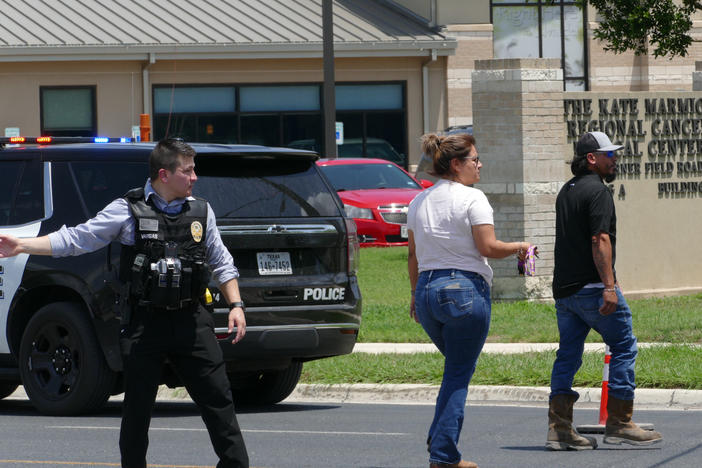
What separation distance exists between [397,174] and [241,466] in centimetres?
1873

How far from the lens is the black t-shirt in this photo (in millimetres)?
8375

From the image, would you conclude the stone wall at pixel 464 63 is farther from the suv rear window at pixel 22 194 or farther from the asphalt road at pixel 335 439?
the suv rear window at pixel 22 194

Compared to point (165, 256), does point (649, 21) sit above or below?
above

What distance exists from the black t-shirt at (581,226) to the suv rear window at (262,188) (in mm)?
2323

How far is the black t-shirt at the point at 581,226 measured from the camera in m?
8.38

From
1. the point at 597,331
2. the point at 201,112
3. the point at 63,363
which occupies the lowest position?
the point at 63,363

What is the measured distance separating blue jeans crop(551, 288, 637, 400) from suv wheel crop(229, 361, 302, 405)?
2883 millimetres

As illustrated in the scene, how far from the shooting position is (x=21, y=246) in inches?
249

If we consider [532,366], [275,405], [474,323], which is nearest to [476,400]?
[532,366]

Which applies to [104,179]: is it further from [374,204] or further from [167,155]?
[374,204]

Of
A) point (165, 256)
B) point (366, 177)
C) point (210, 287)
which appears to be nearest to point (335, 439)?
point (210, 287)

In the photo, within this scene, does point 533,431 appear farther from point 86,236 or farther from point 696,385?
point 86,236

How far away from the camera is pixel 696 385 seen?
11.0m

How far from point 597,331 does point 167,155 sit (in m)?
3.12
